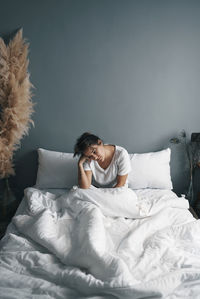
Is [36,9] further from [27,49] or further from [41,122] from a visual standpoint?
[41,122]

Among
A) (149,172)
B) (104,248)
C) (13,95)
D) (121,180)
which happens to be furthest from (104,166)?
(13,95)

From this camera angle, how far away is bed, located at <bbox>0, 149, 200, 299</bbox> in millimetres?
1078

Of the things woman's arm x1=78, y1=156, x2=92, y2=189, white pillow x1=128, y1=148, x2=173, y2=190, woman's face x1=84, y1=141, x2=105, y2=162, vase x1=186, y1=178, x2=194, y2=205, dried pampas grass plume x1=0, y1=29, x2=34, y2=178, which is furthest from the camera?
vase x1=186, y1=178, x2=194, y2=205

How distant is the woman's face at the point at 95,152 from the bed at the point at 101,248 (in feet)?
0.93

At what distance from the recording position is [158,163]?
7.48ft

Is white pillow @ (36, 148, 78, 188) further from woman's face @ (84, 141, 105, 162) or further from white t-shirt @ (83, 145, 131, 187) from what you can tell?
woman's face @ (84, 141, 105, 162)

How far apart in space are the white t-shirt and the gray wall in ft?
1.52

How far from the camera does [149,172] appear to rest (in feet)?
7.36

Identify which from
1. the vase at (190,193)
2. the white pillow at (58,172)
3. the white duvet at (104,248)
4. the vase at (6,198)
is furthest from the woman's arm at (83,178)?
the vase at (190,193)

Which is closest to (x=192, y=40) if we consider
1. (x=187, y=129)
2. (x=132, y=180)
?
(x=187, y=129)

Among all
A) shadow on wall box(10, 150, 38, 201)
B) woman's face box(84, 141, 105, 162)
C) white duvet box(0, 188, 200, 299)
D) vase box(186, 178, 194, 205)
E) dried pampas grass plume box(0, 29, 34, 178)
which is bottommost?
vase box(186, 178, 194, 205)

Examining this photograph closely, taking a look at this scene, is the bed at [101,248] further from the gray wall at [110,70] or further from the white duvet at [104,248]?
the gray wall at [110,70]

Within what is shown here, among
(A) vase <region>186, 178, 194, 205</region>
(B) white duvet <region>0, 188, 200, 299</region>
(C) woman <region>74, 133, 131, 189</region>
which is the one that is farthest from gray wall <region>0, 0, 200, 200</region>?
(B) white duvet <region>0, 188, 200, 299</region>

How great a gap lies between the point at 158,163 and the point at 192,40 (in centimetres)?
126
